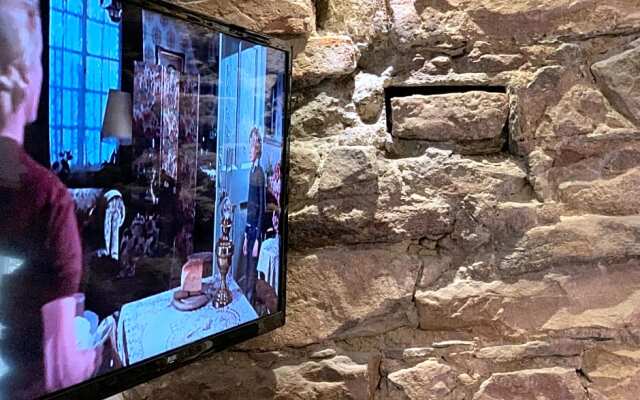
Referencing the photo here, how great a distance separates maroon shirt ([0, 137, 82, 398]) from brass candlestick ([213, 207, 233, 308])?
35 cm

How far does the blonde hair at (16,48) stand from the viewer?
831 millimetres

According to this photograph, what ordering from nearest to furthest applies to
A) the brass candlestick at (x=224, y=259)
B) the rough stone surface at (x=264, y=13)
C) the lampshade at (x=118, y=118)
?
1. the lampshade at (x=118, y=118)
2. the brass candlestick at (x=224, y=259)
3. the rough stone surface at (x=264, y=13)

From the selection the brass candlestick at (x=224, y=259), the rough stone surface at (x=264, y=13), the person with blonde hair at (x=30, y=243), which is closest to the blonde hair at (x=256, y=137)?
the brass candlestick at (x=224, y=259)

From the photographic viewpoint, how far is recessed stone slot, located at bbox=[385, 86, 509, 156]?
1.47 m

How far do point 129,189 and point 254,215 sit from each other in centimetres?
35

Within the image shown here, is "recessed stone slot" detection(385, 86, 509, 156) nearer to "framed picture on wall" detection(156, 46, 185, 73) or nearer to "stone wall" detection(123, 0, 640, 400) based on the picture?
"stone wall" detection(123, 0, 640, 400)

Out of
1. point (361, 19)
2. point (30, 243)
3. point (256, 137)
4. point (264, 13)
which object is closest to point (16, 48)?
point (30, 243)

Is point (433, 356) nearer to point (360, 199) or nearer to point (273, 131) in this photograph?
point (360, 199)

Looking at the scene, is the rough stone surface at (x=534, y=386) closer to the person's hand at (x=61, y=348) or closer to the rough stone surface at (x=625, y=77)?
the rough stone surface at (x=625, y=77)

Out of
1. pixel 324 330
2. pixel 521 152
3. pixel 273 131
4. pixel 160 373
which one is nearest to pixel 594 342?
pixel 521 152

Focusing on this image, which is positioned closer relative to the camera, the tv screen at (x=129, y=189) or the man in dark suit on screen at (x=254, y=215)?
the tv screen at (x=129, y=189)

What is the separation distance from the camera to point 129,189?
102 centimetres

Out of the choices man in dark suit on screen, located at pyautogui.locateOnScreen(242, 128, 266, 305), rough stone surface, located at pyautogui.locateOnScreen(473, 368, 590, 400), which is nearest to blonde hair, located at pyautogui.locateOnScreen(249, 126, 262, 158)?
man in dark suit on screen, located at pyautogui.locateOnScreen(242, 128, 266, 305)

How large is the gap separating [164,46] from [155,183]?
0.23 meters
